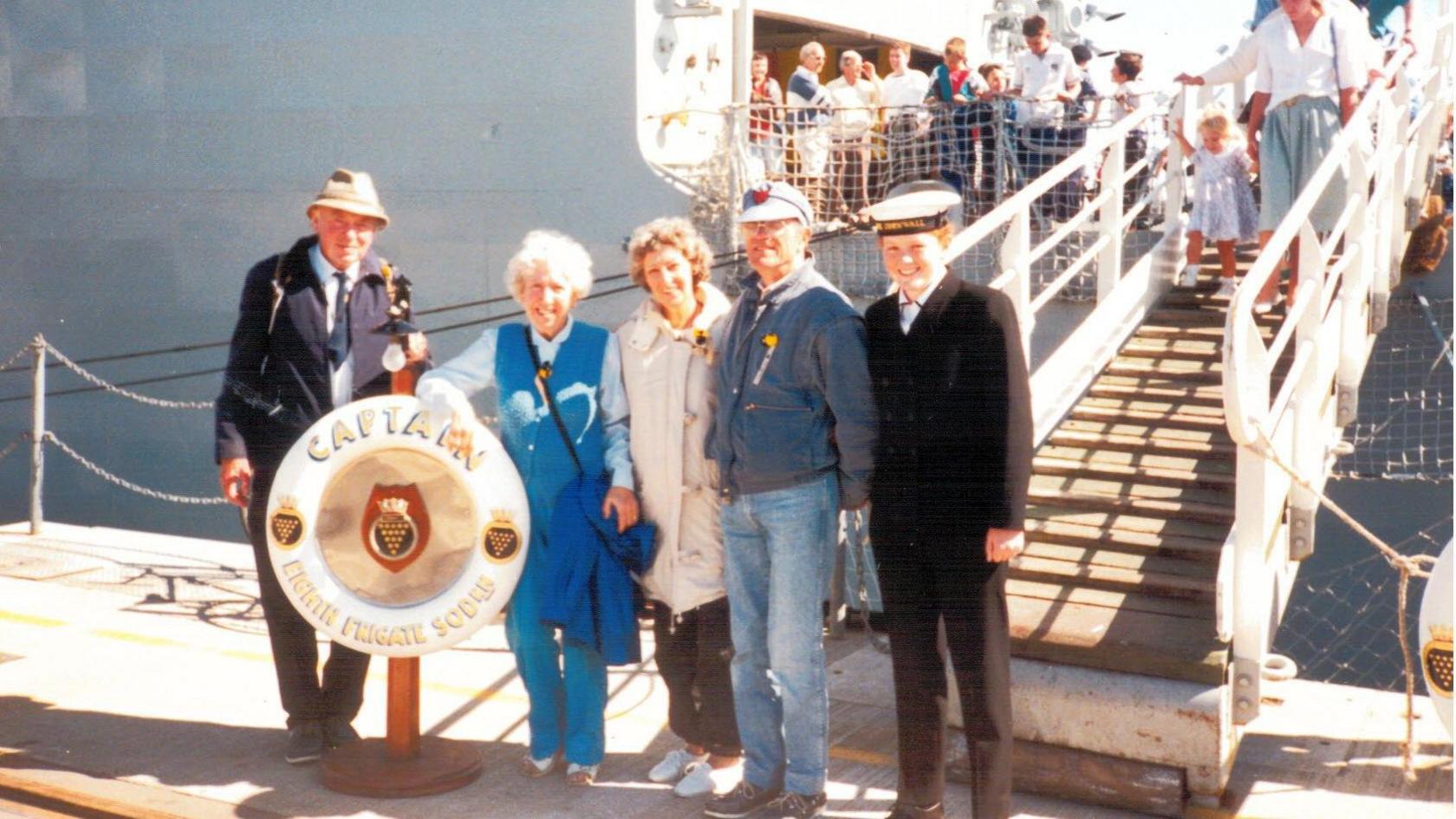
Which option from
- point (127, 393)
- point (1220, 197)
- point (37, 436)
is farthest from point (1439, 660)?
point (37, 436)

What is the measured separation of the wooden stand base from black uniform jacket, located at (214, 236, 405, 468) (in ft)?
3.16

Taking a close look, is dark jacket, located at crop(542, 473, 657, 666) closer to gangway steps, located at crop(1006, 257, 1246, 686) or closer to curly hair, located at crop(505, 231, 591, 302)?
curly hair, located at crop(505, 231, 591, 302)

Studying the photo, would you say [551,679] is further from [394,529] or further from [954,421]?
[954,421]

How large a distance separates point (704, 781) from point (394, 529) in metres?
1.18

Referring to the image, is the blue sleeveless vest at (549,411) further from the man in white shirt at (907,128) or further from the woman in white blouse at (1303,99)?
the man in white shirt at (907,128)

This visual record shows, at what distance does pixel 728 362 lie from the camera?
3.88 m

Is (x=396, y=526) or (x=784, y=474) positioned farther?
(x=396, y=526)

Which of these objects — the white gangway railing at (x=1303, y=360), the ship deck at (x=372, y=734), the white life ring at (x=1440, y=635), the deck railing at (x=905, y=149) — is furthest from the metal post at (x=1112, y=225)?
the white life ring at (x=1440, y=635)

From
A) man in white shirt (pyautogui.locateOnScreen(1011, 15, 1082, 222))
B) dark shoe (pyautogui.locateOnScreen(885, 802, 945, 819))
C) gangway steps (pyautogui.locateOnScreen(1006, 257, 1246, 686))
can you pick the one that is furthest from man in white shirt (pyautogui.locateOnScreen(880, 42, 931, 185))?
dark shoe (pyautogui.locateOnScreen(885, 802, 945, 819))

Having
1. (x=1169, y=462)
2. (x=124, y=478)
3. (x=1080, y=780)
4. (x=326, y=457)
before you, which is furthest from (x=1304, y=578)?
(x=124, y=478)

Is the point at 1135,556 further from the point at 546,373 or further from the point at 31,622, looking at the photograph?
the point at 31,622

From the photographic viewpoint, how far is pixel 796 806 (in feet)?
12.8

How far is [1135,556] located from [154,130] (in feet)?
33.1

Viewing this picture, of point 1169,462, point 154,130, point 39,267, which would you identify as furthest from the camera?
point 39,267
